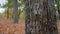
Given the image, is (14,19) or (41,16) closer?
(41,16)

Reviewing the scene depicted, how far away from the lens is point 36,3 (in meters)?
3.13

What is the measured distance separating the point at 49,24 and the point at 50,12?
0.17m

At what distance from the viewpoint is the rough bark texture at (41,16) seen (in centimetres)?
311

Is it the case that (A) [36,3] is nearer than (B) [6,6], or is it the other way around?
(A) [36,3]

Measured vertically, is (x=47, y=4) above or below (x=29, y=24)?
above

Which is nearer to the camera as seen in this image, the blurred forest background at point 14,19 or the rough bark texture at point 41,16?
the rough bark texture at point 41,16

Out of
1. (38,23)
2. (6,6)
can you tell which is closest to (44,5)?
(38,23)

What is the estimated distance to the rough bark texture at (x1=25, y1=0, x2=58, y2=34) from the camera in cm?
311

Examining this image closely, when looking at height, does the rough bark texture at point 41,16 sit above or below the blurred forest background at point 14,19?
above

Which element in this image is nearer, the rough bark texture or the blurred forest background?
the rough bark texture

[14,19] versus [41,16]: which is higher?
[41,16]

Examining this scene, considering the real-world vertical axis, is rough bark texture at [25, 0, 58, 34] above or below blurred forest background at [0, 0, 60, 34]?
above

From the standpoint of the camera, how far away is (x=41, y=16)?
123 inches

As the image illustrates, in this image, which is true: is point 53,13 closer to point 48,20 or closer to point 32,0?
point 48,20
